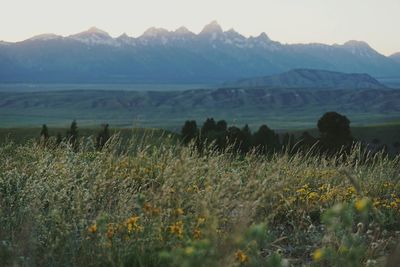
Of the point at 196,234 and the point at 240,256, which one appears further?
the point at 196,234

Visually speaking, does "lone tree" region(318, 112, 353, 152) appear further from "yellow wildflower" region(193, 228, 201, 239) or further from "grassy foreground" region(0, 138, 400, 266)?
"yellow wildflower" region(193, 228, 201, 239)

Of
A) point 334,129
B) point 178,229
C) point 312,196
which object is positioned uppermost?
point 178,229

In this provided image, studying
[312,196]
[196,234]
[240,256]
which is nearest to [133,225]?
[196,234]

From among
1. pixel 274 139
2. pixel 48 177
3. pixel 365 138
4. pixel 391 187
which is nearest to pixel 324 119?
pixel 274 139

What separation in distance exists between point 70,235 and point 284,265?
261cm

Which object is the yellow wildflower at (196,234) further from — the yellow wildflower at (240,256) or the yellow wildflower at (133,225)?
the yellow wildflower at (240,256)

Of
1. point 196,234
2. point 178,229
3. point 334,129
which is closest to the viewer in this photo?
point 178,229

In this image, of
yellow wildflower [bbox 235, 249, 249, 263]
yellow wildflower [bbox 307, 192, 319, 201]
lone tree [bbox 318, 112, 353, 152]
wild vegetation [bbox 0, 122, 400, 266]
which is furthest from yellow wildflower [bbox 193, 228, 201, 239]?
lone tree [bbox 318, 112, 353, 152]

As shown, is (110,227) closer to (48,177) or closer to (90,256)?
(90,256)

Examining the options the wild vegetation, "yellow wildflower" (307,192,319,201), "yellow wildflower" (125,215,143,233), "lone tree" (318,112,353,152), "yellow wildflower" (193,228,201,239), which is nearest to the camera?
the wild vegetation

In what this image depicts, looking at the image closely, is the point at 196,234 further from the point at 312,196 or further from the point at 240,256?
the point at 312,196

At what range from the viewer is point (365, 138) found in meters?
158

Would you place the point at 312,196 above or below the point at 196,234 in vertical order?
below

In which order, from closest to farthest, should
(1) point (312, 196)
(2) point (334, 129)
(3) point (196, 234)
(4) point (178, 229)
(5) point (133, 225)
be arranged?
(4) point (178, 229) < (3) point (196, 234) < (5) point (133, 225) < (1) point (312, 196) < (2) point (334, 129)
